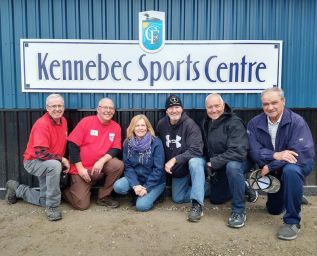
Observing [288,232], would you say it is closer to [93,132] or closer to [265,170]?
[265,170]

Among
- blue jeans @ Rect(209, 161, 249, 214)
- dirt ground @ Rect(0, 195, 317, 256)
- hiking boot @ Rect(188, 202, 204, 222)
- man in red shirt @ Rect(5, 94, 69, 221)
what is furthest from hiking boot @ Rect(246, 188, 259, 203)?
man in red shirt @ Rect(5, 94, 69, 221)

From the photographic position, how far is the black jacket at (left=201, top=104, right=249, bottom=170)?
3.86 m

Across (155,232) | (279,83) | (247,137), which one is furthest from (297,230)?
(279,83)

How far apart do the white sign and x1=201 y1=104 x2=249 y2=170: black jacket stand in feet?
2.12

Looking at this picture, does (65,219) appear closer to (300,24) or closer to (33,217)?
(33,217)

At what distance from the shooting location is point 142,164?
13.7 feet

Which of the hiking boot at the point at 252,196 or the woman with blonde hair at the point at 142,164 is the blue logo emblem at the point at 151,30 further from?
the hiking boot at the point at 252,196

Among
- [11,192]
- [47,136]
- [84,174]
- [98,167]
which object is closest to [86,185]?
[84,174]

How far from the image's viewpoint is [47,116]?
4121mm

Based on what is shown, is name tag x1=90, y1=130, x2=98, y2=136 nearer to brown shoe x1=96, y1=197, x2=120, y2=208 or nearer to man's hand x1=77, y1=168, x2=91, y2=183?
man's hand x1=77, y1=168, x2=91, y2=183

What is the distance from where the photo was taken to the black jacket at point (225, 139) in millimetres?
3863

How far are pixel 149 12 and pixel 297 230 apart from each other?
3108 mm

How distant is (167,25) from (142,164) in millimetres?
1835

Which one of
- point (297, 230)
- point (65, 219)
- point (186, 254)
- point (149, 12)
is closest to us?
point (186, 254)
